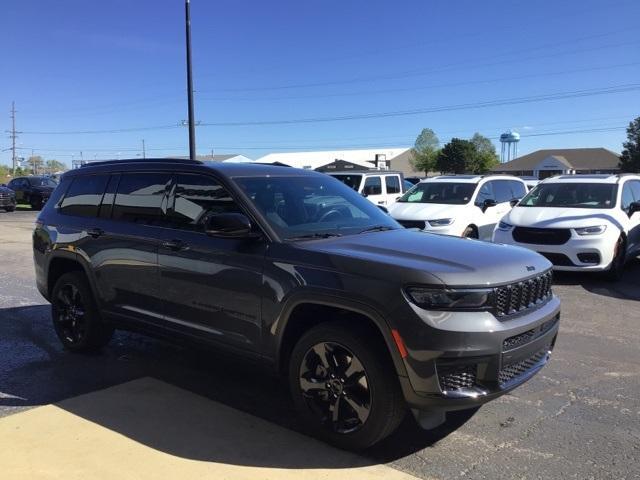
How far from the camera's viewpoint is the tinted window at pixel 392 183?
1719 centimetres

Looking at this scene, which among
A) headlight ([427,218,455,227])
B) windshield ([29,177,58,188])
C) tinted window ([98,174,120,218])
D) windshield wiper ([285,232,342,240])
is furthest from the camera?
windshield ([29,177,58,188])

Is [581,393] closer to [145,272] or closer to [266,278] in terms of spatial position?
[266,278]

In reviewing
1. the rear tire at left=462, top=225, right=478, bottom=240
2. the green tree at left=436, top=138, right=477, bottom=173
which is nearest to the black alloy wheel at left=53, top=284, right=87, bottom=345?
the rear tire at left=462, top=225, right=478, bottom=240

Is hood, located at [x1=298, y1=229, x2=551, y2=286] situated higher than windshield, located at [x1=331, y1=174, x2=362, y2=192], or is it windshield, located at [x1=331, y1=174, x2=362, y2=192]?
windshield, located at [x1=331, y1=174, x2=362, y2=192]

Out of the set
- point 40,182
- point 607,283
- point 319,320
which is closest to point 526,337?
point 319,320

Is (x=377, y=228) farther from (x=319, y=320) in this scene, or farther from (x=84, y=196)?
(x=84, y=196)

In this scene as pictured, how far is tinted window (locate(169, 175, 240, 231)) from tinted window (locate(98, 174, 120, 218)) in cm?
91

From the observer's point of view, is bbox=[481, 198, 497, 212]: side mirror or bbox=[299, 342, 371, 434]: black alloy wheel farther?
bbox=[481, 198, 497, 212]: side mirror

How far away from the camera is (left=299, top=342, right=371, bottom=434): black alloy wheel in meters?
3.53

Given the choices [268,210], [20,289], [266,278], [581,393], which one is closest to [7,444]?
[266,278]

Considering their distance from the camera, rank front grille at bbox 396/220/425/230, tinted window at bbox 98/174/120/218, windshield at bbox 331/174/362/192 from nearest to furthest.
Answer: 1. tinted window at bbox 98/174/120/218
2. front grille at bbox 396/220/425/230
3. windshield at bbox 331/174/362/192

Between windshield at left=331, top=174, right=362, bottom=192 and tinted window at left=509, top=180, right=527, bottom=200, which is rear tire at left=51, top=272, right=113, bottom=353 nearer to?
tinted window at left=509, top=180, right=527, bottom=200

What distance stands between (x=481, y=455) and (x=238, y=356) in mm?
1738

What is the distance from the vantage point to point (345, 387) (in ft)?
11.8
